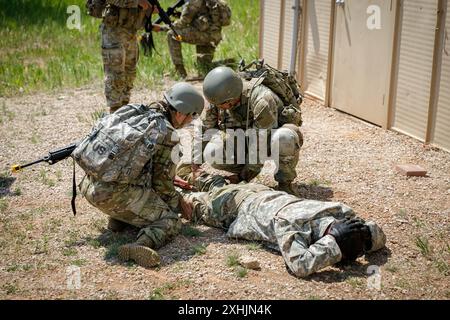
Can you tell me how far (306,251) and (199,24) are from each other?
7177 mm

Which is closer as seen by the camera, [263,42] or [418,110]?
[418,110]

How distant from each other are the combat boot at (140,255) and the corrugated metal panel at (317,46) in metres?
5.18

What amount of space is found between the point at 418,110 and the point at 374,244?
10.1 ft

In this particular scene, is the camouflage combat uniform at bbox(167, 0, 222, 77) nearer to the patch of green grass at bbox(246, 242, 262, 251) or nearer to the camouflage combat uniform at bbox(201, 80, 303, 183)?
the camouflage combat uniform at bbox(201, 80, 303, 183)

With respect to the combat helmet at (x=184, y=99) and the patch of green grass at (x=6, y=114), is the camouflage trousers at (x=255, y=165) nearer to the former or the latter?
the combat helmet at (x=184, y=99)

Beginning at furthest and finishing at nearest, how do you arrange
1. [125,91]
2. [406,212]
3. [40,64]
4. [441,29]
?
[40,64]
[125,91]
[441,29]
[406,212]

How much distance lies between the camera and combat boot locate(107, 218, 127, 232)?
5.36 m

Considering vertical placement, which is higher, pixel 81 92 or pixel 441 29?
pixel 441 29

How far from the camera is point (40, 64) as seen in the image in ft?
41.1

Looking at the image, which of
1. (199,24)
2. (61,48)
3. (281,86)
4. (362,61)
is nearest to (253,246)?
(281,86)

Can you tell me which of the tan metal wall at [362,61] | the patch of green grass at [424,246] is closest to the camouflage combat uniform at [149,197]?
the patch of green grass at [424,246]

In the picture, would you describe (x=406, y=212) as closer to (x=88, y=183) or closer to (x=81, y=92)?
(x=88, y=183)
